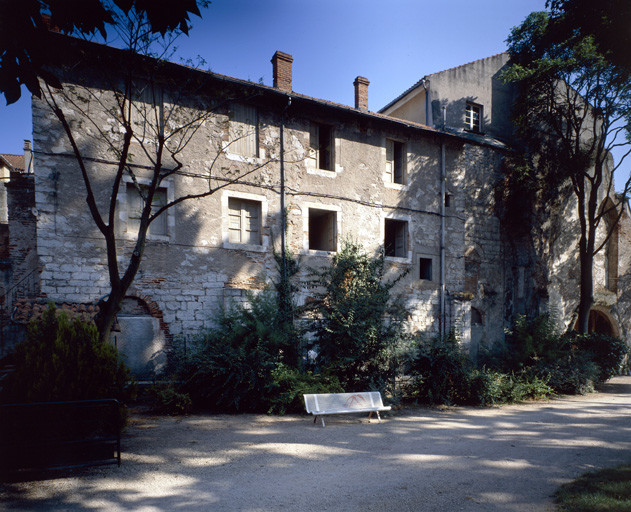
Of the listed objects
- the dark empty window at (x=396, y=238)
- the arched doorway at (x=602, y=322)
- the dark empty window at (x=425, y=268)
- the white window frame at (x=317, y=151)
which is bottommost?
the arched doorway at (x=602, y=322)

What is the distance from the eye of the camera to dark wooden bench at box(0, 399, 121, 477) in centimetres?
457

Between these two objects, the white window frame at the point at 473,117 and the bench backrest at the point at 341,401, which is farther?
the white window frame at the point at 473,117

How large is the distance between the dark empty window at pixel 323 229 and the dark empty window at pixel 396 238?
212cm

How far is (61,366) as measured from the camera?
5.38 meters

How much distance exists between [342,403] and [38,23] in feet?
23.5

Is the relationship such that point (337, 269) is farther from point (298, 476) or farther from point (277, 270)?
point (298, 476)

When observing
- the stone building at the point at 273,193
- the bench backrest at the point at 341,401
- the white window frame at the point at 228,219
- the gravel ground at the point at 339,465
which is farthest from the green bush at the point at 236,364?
the white window frame at the point at 228,219

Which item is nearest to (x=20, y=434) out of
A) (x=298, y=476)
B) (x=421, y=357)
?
(x=298, y=476)

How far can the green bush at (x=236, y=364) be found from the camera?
837 cm

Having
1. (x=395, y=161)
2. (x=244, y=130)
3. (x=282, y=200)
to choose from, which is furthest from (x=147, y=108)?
(x=395, y=161)

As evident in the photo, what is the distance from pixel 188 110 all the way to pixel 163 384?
7199 millimetres

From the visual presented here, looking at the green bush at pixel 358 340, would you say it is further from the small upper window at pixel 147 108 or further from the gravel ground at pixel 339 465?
the small upper window at pixel 147 108

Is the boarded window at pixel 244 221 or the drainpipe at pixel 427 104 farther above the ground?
the drainpipe at pixel 427 104

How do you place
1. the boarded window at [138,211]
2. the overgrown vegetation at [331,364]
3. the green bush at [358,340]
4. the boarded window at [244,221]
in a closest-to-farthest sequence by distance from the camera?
1. the overgrown vegetation at [331,364]
2. the green bush at [358,340]
3. the boarded window at [138,211]
4. the boarded window at [244,221]
